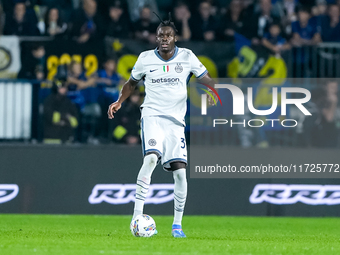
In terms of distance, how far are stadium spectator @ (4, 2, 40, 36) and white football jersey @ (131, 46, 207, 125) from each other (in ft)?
17.8

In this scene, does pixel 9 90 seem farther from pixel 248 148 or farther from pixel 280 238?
pixel 280 238

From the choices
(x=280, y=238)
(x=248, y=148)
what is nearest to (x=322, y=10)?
(x=248, y=148)

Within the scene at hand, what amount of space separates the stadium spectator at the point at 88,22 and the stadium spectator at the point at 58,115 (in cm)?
173

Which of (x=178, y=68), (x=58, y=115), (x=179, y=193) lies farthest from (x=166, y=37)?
(x=58, y=115)

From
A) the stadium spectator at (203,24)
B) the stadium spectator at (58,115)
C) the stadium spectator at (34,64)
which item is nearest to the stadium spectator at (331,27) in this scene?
the stadium spectator at (203,24)

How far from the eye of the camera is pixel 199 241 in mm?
7562

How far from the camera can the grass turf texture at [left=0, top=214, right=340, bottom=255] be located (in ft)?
21.7

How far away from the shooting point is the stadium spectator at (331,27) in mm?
13883

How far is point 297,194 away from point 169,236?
193 inches

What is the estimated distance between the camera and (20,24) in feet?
43.9

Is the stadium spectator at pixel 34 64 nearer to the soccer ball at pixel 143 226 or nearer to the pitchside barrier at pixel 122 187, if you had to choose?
the pitchside barrier at pixel 122 187

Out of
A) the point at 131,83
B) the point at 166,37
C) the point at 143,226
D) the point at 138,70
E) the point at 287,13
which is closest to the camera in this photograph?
the point at 143,226

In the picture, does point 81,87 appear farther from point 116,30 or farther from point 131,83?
point 131,83

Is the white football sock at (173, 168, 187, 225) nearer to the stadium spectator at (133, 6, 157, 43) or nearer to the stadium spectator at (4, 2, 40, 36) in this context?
the stadium spectator at (133, 6, 157, 43)
